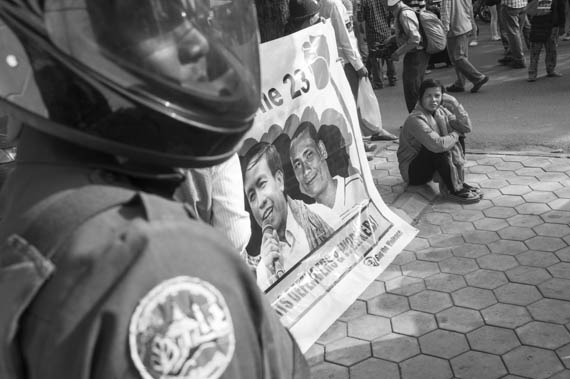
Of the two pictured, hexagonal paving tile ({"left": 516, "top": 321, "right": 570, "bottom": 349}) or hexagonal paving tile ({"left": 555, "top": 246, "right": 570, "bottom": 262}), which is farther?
hexagonal paving tile ({"left": 555, "top": 246, "right": 570, "bottom": 262})

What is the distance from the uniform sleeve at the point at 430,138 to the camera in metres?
4.91

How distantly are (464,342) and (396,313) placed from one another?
1.59ft

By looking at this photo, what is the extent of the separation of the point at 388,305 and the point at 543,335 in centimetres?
89

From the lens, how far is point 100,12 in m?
0.89

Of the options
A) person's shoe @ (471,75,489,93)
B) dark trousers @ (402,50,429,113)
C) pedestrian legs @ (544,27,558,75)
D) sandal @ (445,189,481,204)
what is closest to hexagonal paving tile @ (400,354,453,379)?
sandal @ (445,189,481,204)

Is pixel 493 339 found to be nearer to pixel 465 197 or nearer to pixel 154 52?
pixel 465 197

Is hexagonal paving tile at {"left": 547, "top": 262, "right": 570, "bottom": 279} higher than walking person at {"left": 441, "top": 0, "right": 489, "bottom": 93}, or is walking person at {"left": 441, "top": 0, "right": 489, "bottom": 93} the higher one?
walking person at {"left": 441, "top": 0, "right": 489, "bottom": 93}

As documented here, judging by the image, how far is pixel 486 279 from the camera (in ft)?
12.4

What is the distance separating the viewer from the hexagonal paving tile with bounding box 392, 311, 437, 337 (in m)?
3.31

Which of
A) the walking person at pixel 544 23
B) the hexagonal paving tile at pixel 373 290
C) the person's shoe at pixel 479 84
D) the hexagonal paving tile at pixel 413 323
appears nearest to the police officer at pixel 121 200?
the hexagonal paving tile at pixel 413 323

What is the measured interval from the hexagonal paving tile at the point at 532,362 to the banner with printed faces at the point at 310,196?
1022 mm

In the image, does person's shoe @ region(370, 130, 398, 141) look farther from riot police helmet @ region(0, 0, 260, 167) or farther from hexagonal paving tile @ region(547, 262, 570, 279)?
riot police helmet @ region(0, 0, 260, 167)

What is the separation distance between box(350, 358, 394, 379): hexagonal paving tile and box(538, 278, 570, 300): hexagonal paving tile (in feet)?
3.63

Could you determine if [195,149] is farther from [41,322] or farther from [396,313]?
[396,313]
